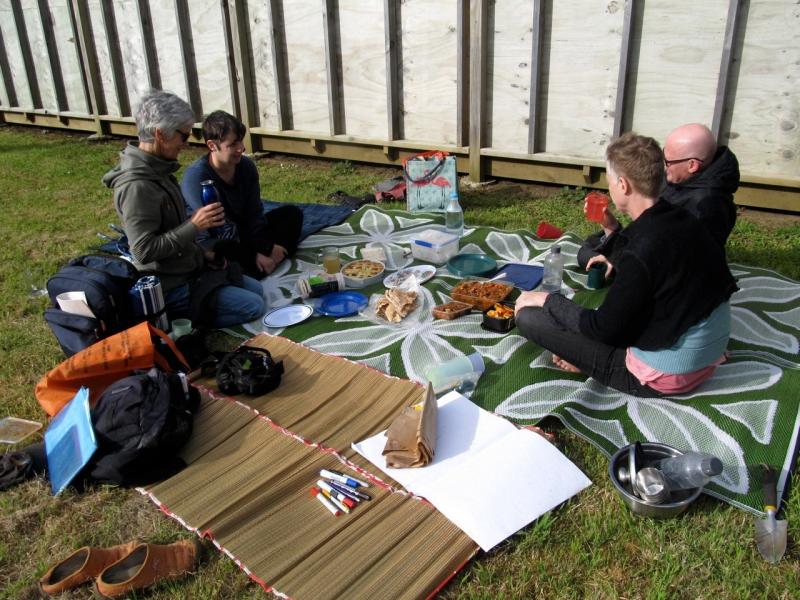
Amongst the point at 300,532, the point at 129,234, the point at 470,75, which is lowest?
the point at 300,532

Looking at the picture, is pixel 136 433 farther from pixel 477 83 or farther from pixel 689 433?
pixel 477 83

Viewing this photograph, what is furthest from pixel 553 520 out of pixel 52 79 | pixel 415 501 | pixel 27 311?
pixel 52 79

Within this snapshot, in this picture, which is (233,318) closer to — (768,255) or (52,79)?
(768,255)

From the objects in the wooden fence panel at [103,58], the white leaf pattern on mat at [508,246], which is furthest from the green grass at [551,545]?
the wooden fence panel at [103,58]

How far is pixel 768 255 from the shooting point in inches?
206

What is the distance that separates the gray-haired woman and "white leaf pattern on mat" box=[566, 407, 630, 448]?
2501mm

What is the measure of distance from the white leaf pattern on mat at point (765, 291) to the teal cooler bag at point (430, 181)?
119 inches

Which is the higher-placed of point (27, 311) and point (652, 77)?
point (652, 77)

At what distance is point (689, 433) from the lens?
9.94 feet

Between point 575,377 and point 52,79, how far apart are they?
12401 millimetres

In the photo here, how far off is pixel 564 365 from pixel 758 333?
143 centimetres

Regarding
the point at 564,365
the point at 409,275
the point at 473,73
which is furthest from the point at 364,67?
the point at 564,365

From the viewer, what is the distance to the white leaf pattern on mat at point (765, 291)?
172 inches

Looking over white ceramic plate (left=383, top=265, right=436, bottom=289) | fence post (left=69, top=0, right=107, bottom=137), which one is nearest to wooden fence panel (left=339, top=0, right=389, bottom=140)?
white ceramic plate (left=383, top=265, right=436, bottom=289)
